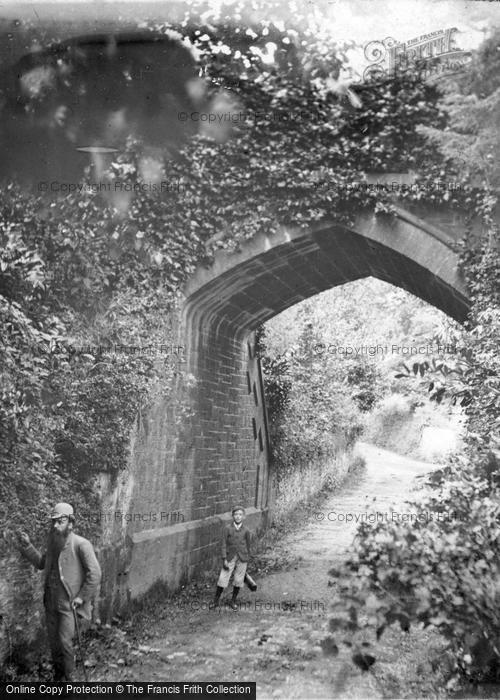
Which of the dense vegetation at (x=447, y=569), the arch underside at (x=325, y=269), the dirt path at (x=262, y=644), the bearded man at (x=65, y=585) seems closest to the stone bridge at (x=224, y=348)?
the arch underside at (x=325, y=269)

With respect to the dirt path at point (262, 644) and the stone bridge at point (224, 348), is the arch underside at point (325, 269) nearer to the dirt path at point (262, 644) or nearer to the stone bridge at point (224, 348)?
the stone bridge at point (224, 348)

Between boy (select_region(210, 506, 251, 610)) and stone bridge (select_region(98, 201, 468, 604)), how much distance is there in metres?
0.76

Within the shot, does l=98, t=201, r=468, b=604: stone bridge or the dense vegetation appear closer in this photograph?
the dense vegetation

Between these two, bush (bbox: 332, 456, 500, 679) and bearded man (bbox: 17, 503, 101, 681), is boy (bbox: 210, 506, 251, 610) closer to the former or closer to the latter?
bearded man (bbox: 17, 503, 101, 681)

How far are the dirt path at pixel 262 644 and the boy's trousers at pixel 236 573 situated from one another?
247mm

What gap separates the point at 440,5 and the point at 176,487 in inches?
226

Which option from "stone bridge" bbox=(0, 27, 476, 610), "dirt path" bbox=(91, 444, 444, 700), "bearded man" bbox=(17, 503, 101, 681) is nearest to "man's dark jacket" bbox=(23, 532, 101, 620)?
"bearded man" bbox=(17, 503, 101, 681)

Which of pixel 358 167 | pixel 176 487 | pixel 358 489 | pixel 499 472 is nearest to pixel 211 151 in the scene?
pixel 358 167

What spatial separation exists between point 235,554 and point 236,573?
0.27 metres

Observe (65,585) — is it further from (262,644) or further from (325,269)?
(325,269)

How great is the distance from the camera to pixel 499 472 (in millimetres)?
4707

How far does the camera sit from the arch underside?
24.5ft

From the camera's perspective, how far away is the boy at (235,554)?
766cm

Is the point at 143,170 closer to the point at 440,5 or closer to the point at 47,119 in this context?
the point at 47,119
